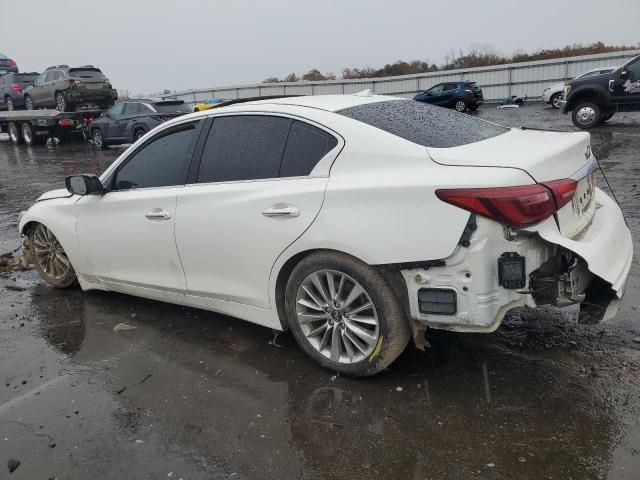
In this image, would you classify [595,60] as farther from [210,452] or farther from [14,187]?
[210,452]

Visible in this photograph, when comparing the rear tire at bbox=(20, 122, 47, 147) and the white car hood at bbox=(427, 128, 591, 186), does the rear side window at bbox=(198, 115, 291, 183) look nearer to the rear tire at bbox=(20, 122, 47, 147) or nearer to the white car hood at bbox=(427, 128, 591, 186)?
the white car hood at bbox=(427, 128, 591, 186)

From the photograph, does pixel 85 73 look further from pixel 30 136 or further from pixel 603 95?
pixel 603 95

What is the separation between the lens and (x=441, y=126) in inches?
141

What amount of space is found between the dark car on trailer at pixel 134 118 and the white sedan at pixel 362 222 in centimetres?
1368

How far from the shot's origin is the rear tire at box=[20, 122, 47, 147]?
21733 millimetres

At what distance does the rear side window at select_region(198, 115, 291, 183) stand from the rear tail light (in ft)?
4.03

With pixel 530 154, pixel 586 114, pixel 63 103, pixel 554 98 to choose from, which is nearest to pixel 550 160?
pixel 530 154

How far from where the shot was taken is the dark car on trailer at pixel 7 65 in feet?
91.8

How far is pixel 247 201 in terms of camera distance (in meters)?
3.56

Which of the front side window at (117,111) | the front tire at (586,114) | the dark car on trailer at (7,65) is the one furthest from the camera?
the dark car on trailer at (7,65)

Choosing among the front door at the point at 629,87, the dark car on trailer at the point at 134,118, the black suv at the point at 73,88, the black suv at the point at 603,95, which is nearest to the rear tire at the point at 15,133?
the black suv at the point at 73,88

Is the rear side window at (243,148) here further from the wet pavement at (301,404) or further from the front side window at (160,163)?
the wet pavement at (301,404)

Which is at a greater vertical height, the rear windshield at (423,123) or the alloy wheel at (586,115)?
the rear windshield at (423,123)

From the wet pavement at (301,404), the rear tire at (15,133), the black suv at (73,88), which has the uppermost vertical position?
the black suv at (73,88)
